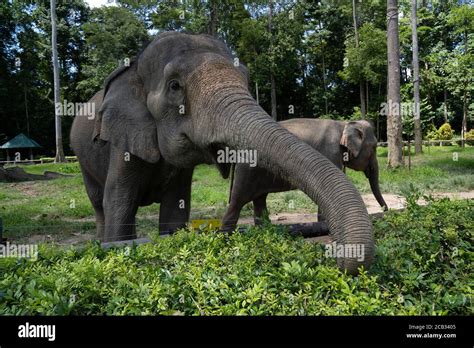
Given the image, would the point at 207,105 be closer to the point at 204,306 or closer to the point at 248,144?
the point at 248,144

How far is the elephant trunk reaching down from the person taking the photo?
8.05ft

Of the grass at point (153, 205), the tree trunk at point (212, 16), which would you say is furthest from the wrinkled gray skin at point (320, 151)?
the tree trunk at point (212, 16)

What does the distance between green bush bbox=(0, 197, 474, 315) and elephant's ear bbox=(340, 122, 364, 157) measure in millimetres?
4361

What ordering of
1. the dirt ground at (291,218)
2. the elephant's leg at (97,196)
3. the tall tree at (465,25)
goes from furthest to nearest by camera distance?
1. the tall tree at (465,25)
2. the dirt ground at (291,218)
3. the elephant's leg at (97,196)

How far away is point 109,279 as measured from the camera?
2.52 metres

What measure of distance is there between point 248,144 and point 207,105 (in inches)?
22.3

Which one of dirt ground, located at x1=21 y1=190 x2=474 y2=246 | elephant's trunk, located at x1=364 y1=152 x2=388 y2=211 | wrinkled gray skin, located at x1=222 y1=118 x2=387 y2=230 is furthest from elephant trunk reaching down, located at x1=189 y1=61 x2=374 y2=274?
elephant's trunk, located at x1=364 y1=152 x2=388 y2=211

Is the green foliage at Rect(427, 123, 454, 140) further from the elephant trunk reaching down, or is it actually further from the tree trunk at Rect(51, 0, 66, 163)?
the elephant trunk reaching down

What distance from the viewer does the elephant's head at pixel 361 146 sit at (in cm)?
761

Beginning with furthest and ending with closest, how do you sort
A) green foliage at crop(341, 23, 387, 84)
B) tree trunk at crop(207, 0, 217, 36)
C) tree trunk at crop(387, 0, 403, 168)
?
1. green foliage at crop(341, 23, 387, 84)
2. tree trunk at crop(207, 0, 217, 36)
3. tree trunk at crop(387, 0, 403, 168)

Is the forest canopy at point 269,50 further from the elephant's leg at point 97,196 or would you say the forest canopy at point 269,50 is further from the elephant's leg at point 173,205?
the elephant's leg at point 173,205

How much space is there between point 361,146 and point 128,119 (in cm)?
478

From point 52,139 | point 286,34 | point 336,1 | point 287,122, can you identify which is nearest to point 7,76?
point 52,139

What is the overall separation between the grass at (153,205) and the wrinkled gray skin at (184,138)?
3.41 metres
